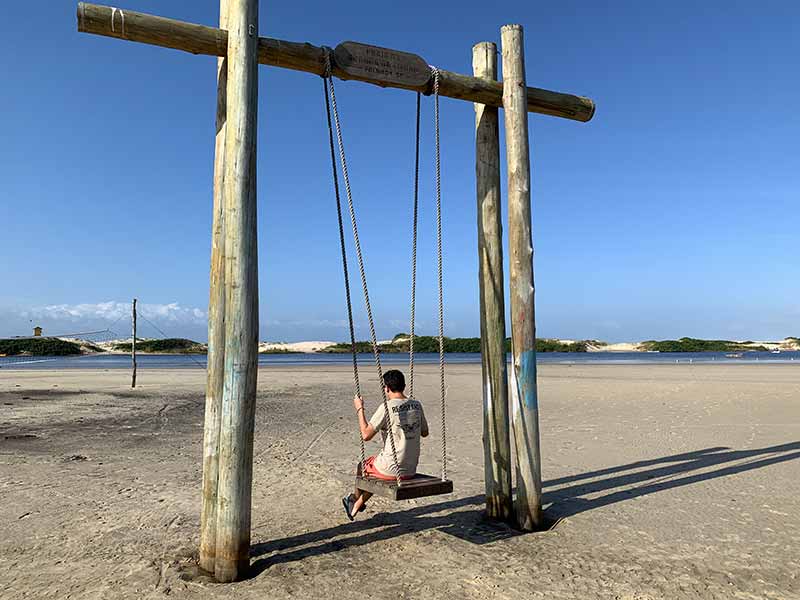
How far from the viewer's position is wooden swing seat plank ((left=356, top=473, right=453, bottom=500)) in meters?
4.70

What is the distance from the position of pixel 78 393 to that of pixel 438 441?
1361 cm

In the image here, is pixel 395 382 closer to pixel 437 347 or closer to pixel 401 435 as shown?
pixel 401 435

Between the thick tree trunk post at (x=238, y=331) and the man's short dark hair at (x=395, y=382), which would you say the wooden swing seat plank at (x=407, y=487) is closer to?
the man's short dark hair at (x=395, y=382)

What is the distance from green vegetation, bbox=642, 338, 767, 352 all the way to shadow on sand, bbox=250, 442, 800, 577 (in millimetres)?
97290

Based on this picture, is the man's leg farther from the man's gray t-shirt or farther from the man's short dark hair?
the man's short dark hair

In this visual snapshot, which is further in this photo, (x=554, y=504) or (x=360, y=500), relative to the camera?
(x=554, y=504)

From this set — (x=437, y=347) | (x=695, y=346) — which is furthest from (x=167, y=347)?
(x=695, y=346)

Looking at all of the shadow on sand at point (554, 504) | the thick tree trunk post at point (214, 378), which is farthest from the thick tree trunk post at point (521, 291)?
the thick tree trunk post at point (214, 378)

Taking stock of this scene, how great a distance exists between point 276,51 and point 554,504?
5128 mm

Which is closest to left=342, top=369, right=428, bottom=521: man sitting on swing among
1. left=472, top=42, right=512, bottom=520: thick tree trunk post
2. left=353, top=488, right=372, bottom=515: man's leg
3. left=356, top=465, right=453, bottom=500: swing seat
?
left=356, top=465, right=453, bottom=500: swing seat

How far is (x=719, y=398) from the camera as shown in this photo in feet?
56.9

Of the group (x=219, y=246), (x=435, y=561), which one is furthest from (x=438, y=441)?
(x=219, y=246)

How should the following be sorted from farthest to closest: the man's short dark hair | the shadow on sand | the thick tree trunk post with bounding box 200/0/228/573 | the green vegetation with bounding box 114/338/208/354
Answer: the green vegetation with bounding box 114/338/208/354, the man's short dark hair, the shadow on sand, the thick tree trunk post with bounding box 200/0/228/573

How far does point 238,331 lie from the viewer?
4535 mm
